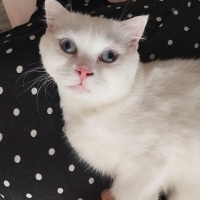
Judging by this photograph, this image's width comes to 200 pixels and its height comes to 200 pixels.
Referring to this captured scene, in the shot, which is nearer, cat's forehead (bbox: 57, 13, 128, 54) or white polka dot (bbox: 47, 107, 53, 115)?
cat's forehead (bbox: 57, 13, 128, 54)

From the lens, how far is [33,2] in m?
1.41

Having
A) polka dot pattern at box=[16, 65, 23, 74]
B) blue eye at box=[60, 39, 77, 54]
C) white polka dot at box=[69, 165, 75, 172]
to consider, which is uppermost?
blue eye at box=[60, 39, 77, 54]

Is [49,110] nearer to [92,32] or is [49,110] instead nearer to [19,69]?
[19,69]

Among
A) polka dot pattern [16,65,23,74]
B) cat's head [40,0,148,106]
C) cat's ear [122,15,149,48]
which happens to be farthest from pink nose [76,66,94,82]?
polka dot pattern [16,65,23,74]

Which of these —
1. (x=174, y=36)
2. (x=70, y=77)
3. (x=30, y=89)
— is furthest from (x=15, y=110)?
(x=174, y=36)

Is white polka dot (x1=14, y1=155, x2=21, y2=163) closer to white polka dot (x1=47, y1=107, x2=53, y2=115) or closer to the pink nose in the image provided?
white polka dot (x1=47, y1=107, x2=53, y2=115)

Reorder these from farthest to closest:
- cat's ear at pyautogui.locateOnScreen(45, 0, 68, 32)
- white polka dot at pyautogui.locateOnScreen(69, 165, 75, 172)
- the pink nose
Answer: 1. white polka dot at pyautogui.locateOnScreen(69, 165, 75, 172)
2. cat's ear at pyautogui.locateOnScreen(45, 0, 68, 32)
3. the pink nose

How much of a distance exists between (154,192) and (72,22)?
537 mm

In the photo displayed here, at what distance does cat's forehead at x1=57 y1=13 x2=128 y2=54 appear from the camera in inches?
30.8

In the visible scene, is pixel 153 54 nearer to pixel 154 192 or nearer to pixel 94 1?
pixel 94 1

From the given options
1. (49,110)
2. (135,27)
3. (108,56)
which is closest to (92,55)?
(108,56)

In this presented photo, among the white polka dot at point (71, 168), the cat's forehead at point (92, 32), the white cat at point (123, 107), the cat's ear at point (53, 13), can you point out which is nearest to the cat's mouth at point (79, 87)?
the white cat at point (123, 107)

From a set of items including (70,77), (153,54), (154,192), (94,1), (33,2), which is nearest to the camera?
(70,77)

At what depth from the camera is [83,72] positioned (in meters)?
0.73
